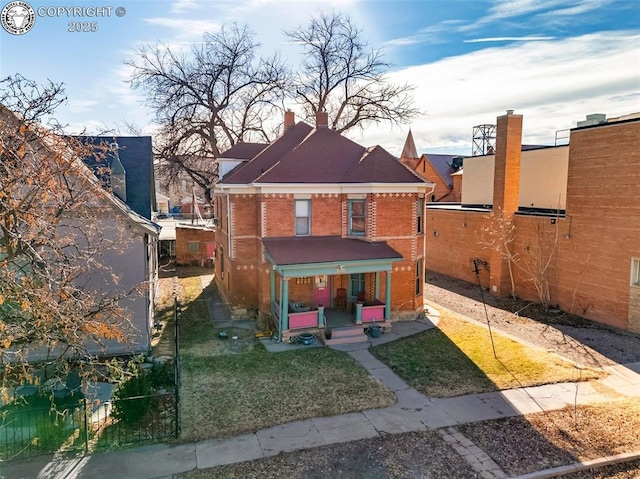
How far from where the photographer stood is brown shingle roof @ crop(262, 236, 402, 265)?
1667 centimetres

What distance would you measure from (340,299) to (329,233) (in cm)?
310

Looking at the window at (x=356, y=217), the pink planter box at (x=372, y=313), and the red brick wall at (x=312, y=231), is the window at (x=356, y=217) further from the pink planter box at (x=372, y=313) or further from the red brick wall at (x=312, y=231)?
the pink planter box at (x=372, y=313)

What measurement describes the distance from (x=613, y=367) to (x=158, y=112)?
3094cm

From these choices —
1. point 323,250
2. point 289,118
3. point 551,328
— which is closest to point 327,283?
point 323,250

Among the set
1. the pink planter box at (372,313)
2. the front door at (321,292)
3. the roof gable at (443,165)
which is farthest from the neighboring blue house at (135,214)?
the roof gable at (443,165)

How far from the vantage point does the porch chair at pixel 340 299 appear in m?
19.5

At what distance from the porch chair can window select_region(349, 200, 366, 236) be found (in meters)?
2.68

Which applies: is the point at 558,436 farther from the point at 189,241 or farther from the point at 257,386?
the point at 189,241

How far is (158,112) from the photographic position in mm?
31719

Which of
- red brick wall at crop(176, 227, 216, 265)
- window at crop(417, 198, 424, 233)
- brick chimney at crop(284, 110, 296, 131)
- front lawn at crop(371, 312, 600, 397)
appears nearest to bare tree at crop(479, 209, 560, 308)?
front lawn at crop(371, 312, 600, 397)

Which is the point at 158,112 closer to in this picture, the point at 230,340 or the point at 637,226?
the point at 230,340

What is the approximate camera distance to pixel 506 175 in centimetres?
2334

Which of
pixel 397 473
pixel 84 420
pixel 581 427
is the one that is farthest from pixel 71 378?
pixel 581 427

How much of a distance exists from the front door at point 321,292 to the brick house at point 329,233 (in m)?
0.05
